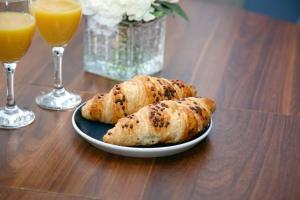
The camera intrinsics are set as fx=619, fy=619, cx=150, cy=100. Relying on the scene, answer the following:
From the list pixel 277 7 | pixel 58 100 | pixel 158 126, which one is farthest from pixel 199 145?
pixel 277 7

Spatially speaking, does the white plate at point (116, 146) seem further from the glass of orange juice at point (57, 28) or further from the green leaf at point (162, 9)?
the green leaf at point (162, 9)

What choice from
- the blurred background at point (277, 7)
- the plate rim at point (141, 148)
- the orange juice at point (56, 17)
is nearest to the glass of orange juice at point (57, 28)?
the orange juice at point (56, 17)

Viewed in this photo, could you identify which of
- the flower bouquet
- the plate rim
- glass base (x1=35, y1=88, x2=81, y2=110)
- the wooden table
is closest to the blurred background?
the wooden table

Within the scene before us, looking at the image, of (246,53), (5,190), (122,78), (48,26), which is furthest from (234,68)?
(5,190)

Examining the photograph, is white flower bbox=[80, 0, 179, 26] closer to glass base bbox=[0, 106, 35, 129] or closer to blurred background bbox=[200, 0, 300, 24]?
glass base bbox=[0, 106, 35, 129]

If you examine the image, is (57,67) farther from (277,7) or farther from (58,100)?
(277,7)

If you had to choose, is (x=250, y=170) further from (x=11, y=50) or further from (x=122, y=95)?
(x=11, y=50)

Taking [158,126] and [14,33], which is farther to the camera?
[14,33]
